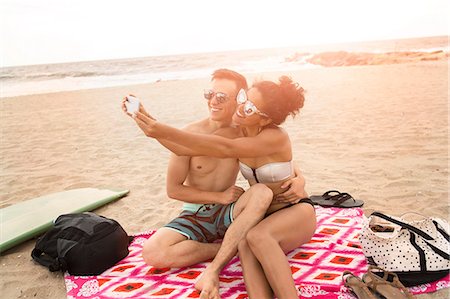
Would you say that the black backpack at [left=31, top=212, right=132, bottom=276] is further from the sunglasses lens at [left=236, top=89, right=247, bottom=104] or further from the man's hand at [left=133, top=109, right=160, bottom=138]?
the sunglasses lens at [left=236, top=89, right=247, bottom=104]

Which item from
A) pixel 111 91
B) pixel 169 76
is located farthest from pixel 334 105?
pixel 169 76

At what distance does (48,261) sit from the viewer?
358 centimetres

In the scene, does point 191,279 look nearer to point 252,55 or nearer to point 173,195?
point 173,195

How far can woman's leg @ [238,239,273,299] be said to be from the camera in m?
2.73

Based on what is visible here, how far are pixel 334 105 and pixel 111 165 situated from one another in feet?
21.7

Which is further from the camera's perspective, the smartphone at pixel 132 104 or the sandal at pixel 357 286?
the sandal at pixel 357 286

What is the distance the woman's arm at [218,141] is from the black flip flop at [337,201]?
1.59 m

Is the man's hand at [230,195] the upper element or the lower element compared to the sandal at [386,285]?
upper

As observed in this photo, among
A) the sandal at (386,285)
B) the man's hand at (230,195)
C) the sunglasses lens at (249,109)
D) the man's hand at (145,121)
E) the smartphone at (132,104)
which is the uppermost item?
the smartphone at (132,104)

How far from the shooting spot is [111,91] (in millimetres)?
19516

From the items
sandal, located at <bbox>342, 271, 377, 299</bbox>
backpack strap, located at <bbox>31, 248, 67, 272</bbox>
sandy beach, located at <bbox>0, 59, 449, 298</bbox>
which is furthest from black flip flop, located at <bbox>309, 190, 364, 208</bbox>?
backpack strap, located at <bbox>31, 248, 67, 272</bbox>

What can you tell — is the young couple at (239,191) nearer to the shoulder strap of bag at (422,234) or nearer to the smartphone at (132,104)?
the smartphone at (132,104)

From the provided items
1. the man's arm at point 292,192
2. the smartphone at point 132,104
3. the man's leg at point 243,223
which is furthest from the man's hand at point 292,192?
the smartphone at point 132,104

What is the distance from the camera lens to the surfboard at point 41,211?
13.5ft
